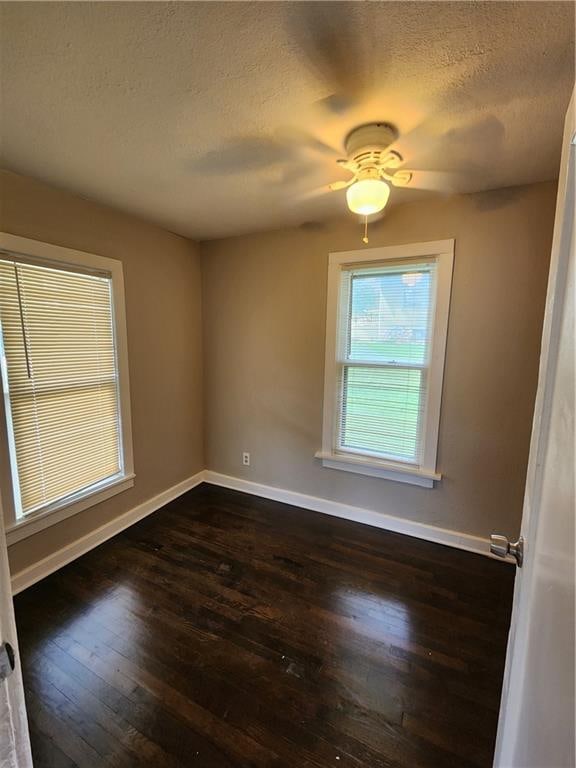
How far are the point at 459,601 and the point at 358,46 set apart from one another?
2.57 meters

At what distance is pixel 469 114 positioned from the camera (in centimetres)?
129

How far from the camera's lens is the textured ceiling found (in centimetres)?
92

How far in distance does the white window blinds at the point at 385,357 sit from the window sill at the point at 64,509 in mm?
1758

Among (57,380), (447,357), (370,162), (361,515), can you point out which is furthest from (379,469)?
(57,380)

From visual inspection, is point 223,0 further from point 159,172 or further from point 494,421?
point 494,421

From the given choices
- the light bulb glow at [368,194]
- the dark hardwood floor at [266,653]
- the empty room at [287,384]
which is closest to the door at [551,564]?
the empty room at [287,384]

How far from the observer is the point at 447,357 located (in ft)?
7.20

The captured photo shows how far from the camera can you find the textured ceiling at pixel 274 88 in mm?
921

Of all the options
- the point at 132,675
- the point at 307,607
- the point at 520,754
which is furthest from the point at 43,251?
the point at 520,754

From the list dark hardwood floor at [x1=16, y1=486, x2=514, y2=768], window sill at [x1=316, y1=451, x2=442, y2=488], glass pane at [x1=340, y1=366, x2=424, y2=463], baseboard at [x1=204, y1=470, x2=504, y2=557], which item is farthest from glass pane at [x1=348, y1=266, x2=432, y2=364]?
dark hardwood floor at [x1=16, y1=486, x2=514, y2=768]

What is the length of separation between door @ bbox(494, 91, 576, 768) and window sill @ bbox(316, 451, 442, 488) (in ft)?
4.92

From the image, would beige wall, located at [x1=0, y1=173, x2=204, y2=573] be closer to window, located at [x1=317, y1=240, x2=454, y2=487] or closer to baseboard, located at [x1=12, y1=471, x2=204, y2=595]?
baseboard, located at [x1=12, y1=471, x2=204, y2=595]

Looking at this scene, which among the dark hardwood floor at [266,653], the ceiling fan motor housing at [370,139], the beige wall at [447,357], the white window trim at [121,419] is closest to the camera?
the dark hardwood floor at [266,653]

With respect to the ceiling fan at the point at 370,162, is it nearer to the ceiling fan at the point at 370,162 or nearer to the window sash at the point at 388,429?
the ceiling fan at the point at 370,162
